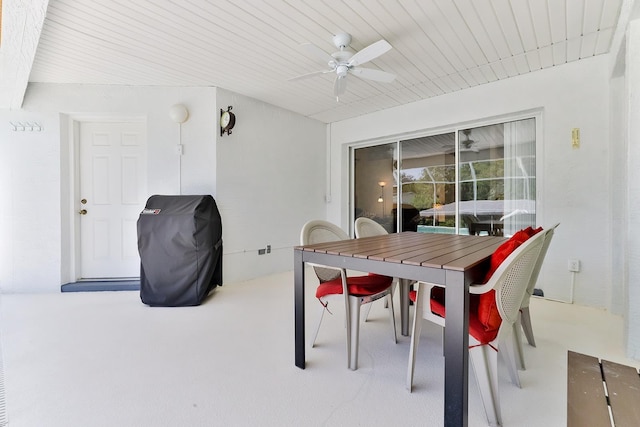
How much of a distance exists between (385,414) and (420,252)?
866mm

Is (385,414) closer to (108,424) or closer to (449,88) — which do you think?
(108,424)

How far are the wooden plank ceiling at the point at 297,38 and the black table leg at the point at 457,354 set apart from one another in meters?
2.20

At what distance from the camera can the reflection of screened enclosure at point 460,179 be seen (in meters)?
3.64

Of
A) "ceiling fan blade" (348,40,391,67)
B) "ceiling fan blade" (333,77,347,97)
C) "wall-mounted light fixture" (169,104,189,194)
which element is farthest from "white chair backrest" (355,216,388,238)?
"wall-mounted light fixture" (169,104,189,194)

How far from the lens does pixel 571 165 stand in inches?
123

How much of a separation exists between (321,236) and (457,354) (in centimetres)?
146

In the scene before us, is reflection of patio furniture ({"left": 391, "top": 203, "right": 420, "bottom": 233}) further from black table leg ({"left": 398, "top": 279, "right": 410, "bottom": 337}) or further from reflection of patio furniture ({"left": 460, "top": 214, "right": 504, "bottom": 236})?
black table leg ({"left": 398, "top": 279, "right": 410, "bottom": 337})

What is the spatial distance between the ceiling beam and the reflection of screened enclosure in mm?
4337

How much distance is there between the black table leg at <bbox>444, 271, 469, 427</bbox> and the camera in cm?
123

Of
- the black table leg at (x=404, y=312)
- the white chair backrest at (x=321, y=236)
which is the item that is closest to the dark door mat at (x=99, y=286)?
the white chair backrest at (x=321, y=236)

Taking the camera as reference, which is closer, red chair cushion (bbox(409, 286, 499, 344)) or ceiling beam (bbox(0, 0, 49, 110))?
red chair cushion (bbox(409, 286, 499, 344))

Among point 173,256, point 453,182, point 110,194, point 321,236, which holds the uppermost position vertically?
point 453,182

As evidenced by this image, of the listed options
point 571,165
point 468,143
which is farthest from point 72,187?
point 571,165

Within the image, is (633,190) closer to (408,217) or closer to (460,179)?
(460,179)
